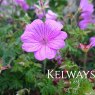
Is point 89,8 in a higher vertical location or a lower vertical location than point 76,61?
higher

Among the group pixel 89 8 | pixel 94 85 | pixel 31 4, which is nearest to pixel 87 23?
pixel 89 8

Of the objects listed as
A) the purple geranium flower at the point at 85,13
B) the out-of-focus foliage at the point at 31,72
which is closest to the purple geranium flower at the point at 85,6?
the purple geranium flower at the point at 85,13

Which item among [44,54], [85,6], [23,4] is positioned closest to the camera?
[44,54]

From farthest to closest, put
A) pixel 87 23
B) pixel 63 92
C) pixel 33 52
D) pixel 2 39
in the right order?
1. pixel 87 23
2. pixel 2 39
3. pixel 33 52
4. pixel 63 92

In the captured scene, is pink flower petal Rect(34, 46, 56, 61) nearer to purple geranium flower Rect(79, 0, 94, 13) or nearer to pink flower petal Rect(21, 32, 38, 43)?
pink flower petal Rect(21, 32, 38, 43)

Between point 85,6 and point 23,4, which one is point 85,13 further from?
point 23,4

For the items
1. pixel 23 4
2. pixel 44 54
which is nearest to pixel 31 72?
pixel 44 54

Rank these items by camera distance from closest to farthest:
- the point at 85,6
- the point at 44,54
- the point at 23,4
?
the point at 44,54, the point at 85,6, the point at 23,4

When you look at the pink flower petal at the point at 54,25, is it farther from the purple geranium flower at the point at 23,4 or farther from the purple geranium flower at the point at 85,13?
the purple geranium flower at the point at 23,4

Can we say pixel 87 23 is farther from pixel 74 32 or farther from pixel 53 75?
pixel 53 75
